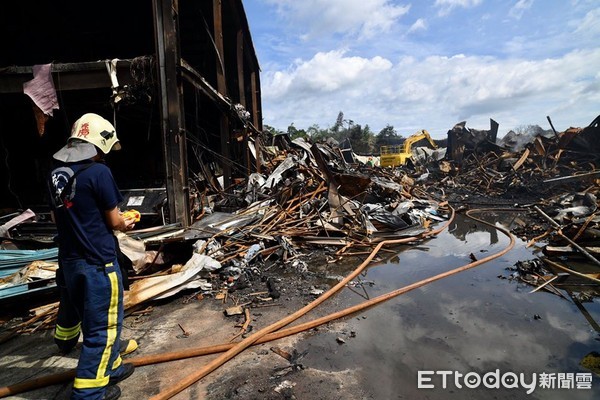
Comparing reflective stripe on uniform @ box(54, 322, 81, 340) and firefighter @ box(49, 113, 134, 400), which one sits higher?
firefighter @ box(49, 113, 134, 400)

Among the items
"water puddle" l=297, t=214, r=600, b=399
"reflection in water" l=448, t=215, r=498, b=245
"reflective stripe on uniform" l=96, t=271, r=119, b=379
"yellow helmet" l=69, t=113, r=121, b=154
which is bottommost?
"water puddle" l=297, t=214, r=600, b=399

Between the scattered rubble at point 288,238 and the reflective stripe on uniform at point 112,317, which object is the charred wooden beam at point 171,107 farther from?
the reflective stripe on uniform at point 112,317

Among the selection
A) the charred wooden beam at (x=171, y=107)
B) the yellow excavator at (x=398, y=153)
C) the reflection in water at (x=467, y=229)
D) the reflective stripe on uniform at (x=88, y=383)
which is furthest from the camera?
the yellow excavator at (x=398, y=153)

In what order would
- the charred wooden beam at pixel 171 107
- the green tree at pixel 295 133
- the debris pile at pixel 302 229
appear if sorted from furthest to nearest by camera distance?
the green tree at pixel 295 133 → the charred wooden beam at pixel 171 107 → the debris pile at pixel 302 229

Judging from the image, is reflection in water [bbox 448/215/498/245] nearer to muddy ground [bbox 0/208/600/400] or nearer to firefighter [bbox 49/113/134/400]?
muddy ground [bbox 0/208/600/400]

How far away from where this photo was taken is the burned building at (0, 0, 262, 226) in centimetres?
529

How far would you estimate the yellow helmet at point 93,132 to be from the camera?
86.5 inches

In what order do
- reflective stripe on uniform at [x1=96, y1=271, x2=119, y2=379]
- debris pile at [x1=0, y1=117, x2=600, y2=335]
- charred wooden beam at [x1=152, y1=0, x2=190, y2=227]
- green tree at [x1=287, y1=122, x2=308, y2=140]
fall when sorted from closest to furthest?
1. reflective stripe on uniform at [x1=96, y1=271, x2=119, y2=379]
2. debris pile at [x1=0, y1=117, x2=600, y2=335]
3. charred wooden beam at [x1=152, y1=0, x2=190, y2=227]
4. green tree at [x1=287, y1=122, x2=308, y2=140]

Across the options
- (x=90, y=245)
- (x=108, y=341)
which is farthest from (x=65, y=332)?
(x=90, y=245)

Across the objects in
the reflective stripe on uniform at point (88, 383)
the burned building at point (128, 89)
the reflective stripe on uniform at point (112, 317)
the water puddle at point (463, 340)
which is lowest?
the water puddle at point (463, 340)

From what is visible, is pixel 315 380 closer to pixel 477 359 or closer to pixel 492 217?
pixel 477 359

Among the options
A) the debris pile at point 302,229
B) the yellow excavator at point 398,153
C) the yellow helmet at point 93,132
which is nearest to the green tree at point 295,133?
the yellow excavator at point 398,153

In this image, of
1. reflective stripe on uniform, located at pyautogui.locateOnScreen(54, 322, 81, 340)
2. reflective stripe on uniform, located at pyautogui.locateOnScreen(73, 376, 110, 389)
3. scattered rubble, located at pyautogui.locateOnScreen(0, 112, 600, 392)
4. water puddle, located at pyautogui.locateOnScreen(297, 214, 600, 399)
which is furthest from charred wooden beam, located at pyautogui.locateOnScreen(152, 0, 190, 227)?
reflective stripe on uniform, located at pyautogui.locateOnScreen(73, 376, 110, 389)

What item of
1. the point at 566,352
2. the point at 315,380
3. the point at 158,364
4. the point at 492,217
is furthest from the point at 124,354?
the point at 492,217
